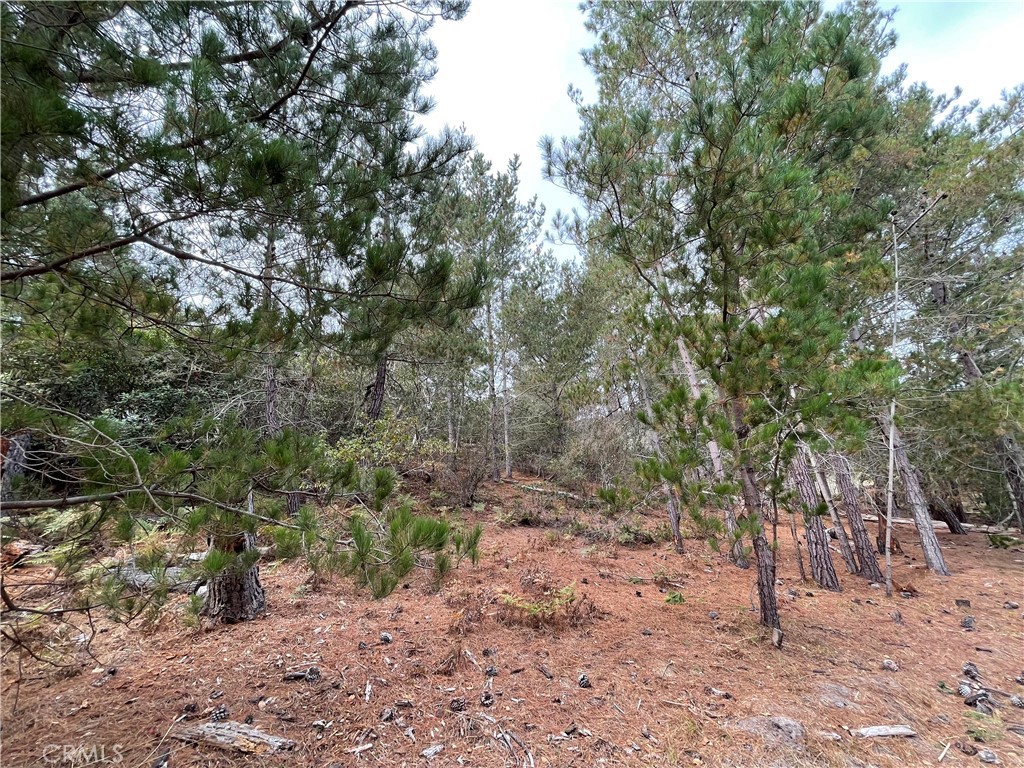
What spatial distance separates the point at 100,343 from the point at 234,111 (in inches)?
57.8

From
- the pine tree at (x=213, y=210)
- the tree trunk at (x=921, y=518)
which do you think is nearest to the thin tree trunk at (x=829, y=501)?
the tree trunk at (x=921, y=518)

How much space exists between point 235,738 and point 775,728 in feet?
8.83

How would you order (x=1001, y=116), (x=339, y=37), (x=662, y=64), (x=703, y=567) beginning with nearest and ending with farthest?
(x=339, y=37) → (x=662, y=64) → (x=703, y=567) → (x=1001, y=116)

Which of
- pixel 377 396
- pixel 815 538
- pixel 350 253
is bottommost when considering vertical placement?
pixel 815 538

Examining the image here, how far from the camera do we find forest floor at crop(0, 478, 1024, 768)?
1.82 m

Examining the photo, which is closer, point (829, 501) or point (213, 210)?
point (213, 210)

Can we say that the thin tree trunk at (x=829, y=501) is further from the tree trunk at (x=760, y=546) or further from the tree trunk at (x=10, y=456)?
the tree trunk at (x=10, y=456)

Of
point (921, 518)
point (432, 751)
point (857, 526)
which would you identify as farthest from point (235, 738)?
point (921, 518)

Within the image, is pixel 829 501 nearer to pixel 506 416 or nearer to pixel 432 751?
pixel 432 751

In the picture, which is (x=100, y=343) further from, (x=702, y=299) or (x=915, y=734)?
(x=915, y=734)

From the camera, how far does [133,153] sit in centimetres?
158

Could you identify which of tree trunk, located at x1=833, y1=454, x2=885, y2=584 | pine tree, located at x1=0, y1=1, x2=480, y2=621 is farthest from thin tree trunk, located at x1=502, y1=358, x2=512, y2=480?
pine tree, located at x1=0, y1=1, x2=480, y2=621

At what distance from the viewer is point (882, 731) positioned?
77.4 inches

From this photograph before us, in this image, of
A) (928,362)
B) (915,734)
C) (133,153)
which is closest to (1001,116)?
(928,362)
